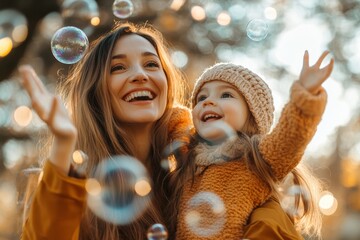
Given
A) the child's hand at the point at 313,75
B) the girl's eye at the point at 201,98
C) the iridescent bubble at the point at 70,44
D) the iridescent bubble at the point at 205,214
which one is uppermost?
Answer: the iridescent bubble at the point at 70,44

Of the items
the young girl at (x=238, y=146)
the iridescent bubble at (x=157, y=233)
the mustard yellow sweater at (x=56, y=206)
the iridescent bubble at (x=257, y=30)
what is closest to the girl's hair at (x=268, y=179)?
the young girl at (x=238, y=146)

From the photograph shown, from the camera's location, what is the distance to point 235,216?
312cm

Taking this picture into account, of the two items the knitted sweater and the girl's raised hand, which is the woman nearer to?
the knitted sweater

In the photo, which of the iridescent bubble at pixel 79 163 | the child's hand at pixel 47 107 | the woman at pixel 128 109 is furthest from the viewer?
the woman at pixel 128 109

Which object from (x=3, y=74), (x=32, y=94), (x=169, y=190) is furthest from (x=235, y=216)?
(x=3, y=74)

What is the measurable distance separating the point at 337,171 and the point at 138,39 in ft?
57.0

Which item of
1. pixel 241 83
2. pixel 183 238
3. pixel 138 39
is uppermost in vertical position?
pixel 138 39

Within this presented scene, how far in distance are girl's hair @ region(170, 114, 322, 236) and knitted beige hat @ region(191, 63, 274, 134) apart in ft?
0.18

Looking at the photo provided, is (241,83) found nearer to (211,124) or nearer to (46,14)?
Result: (211,124)

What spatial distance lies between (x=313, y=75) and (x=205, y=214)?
0.74 m

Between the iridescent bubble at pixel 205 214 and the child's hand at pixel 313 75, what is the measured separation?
0.63 m

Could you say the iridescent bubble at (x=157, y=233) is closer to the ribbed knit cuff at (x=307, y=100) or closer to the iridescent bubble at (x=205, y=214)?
the iridescent bubble at (x=205, y=214)

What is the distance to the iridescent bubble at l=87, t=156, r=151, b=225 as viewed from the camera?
342cm

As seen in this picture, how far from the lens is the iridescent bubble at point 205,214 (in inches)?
123
